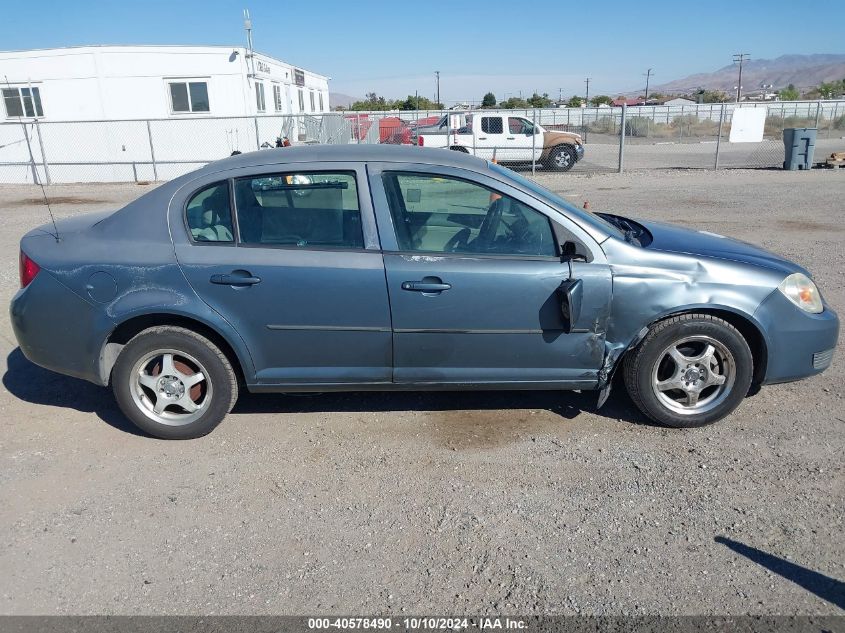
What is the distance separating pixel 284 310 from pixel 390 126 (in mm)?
19974

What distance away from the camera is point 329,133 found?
22297 mm

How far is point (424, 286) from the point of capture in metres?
3.74

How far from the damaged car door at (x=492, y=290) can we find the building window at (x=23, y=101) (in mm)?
22403

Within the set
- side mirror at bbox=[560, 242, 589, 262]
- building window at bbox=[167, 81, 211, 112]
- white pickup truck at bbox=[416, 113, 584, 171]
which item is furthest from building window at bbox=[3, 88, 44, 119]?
side mirror at bbox=[560, 242, 589, 262]

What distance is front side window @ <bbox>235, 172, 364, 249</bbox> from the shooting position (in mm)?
3854

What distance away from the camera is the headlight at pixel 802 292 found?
3.94 metres

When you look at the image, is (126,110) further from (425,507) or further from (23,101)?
(425,507)

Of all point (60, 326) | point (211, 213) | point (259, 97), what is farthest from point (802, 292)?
point (259, 97)

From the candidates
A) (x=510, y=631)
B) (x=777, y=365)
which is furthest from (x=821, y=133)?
(x=510, y=631)

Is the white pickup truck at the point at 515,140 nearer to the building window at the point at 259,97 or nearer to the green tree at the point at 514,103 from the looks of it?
the building window at the point at 259,97

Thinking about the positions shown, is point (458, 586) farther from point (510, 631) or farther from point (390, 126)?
point (390, 126)

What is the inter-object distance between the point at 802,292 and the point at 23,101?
24.4 meters

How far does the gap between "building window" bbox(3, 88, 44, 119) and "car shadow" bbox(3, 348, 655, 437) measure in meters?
20.7

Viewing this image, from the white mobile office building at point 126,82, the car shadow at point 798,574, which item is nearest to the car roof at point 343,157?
the car shadow at point 798,574
